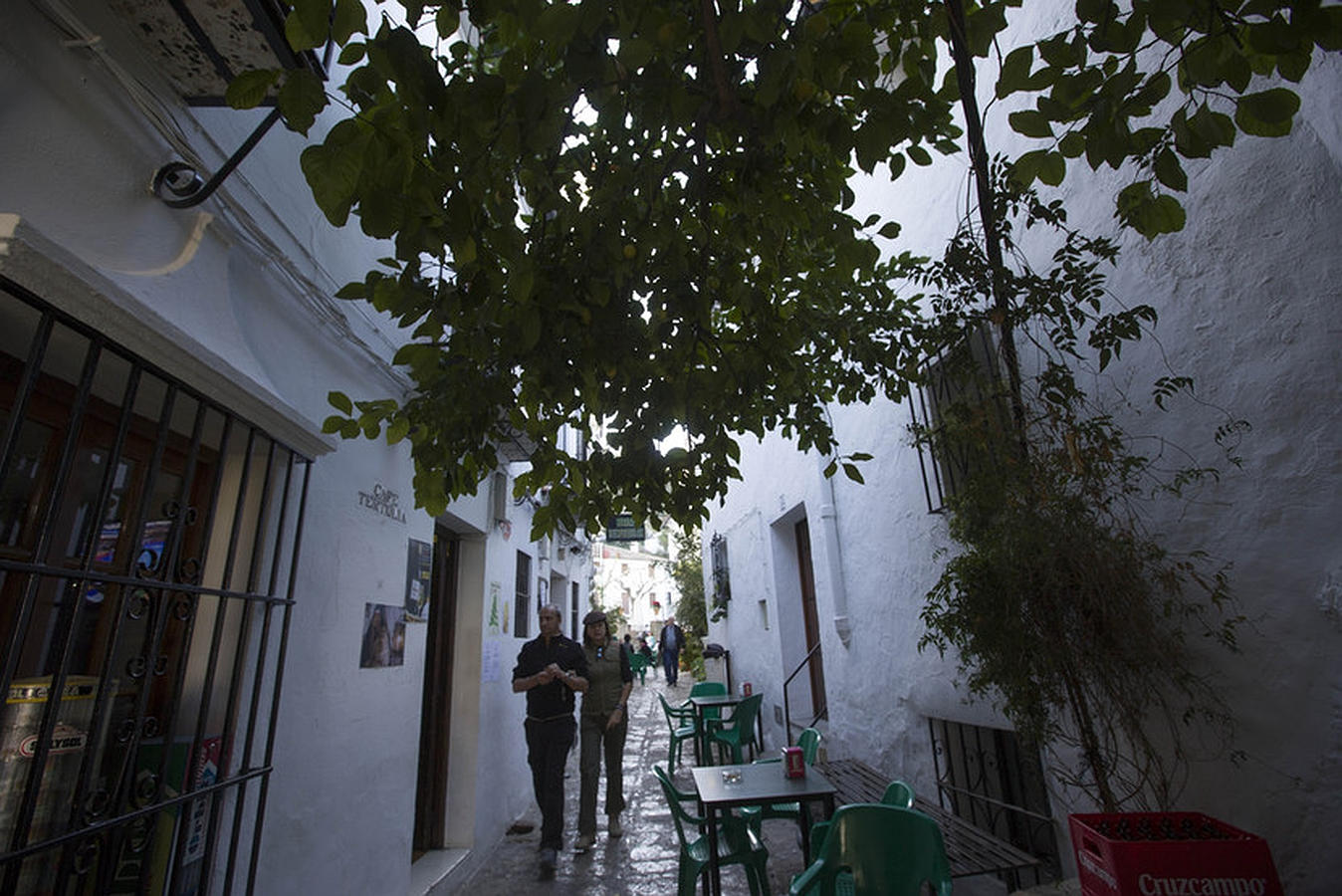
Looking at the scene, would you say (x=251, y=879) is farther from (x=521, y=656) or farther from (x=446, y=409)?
(x=521, y=656)

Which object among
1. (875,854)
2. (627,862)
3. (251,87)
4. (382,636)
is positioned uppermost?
(251,87)

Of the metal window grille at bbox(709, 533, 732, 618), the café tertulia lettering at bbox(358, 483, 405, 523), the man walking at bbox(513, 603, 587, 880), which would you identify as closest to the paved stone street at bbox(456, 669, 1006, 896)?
the man walking at bbox(513, 603, 587, 880)

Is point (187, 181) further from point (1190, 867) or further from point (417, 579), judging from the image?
point (1190, 867)

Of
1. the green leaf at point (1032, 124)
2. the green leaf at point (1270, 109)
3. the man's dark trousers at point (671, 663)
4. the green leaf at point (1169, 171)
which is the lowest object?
the man's dark trousers at point (671, 663)

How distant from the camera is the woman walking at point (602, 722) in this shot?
5.14 meters

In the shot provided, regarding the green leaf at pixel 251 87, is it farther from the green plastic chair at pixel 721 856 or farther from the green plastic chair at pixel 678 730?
the green plastic chair at pixel 678 730

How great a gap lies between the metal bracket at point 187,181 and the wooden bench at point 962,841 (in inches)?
153

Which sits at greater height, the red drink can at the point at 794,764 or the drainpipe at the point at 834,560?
the drainpipe at the point at 834,560

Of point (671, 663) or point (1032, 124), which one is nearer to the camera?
point (1032, 124)

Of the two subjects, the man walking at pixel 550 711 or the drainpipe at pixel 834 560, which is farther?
the drainpipe at pixel 834 560

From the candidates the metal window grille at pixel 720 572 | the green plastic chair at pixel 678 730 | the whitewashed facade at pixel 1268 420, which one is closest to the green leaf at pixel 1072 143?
the whitewashed facade at pixel 1268 420

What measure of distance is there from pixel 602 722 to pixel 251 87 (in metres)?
5.22

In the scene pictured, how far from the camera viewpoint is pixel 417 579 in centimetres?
400

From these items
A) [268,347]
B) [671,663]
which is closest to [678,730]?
[268,347]
